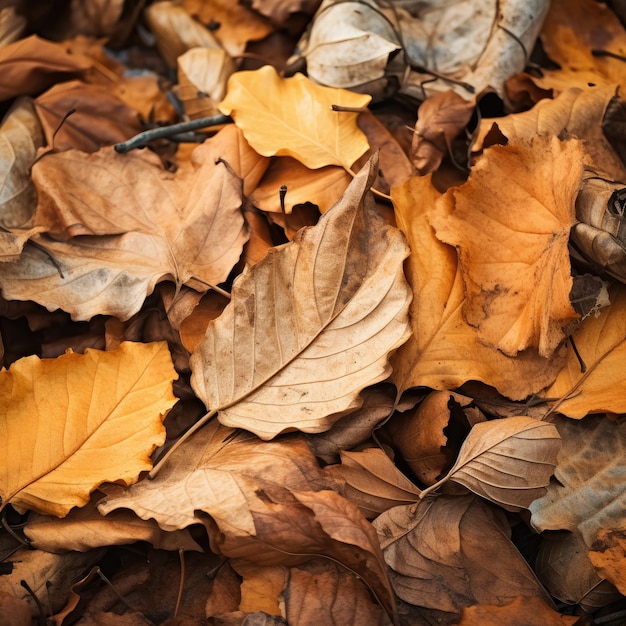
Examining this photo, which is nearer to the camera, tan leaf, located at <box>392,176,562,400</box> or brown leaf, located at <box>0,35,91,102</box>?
tan leaf, located at <box>392,176,562,400</box>

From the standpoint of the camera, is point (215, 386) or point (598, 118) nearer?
point (215, 386)

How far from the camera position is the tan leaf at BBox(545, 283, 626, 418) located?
110cm

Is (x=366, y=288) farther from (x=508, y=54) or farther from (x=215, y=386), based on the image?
(x=508, y=54)

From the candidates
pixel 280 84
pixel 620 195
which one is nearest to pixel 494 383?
pixel 620 195

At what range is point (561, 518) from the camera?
1.06m

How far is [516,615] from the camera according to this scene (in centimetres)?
95

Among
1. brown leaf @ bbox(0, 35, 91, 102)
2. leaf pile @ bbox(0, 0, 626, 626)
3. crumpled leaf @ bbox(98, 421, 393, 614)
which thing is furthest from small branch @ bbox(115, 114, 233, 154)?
crumpled leaf @ bbox(98, 421, 393, 614)

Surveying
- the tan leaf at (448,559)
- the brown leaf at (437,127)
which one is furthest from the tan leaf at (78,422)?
the brown leaf at (437,127)

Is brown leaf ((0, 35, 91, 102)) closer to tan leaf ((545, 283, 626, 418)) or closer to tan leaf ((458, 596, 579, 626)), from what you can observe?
tan leaf ((545, 283, 626, 418))

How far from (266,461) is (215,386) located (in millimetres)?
152

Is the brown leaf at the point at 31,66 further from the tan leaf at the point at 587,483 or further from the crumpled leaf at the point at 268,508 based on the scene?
the tan leaf at the point at 587,483

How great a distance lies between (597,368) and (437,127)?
21.5 inches

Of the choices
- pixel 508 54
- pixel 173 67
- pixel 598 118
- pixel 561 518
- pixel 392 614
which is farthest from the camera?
pixel 173 67

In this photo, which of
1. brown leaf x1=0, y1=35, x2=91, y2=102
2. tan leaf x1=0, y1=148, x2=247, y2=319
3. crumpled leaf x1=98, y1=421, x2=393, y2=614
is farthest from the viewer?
brown leaf x1=0, y1=35, x2=91, y2=102
